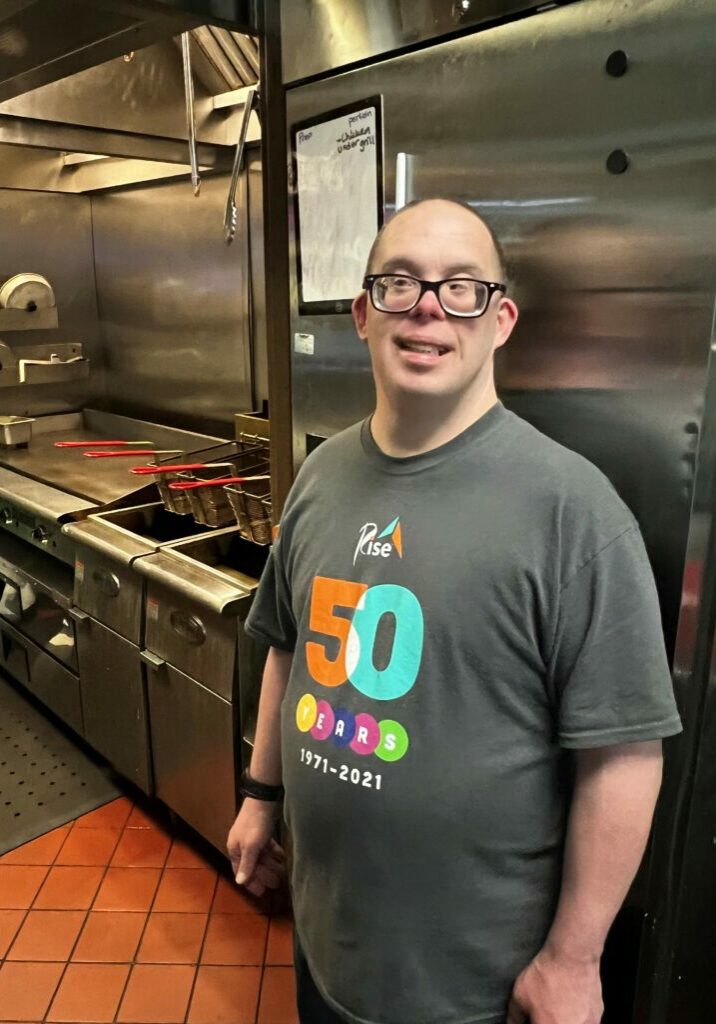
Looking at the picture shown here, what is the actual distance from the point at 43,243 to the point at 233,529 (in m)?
2.03

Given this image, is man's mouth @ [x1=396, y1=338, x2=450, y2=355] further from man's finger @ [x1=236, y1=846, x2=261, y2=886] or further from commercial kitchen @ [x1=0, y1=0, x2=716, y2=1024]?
Result: man's finger @ [x1=236, y1=846, x2=261, y2=886]

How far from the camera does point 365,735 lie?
0.92 metres

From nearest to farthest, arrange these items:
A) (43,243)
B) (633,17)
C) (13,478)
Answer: (633,17)
(13,478)
(43,243)

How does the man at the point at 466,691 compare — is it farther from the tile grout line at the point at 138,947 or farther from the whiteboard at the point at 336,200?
the tile grout line at the point at 138,947

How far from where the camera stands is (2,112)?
214cm

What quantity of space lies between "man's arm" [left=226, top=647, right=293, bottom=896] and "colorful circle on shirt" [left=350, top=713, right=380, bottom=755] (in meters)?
0.30

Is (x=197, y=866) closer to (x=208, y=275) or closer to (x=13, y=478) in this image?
(x=13, y=478)

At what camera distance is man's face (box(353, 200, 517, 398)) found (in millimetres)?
883

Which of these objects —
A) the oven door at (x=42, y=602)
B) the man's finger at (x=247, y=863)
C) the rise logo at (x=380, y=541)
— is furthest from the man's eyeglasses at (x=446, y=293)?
the oven door at (x=42, y=602)

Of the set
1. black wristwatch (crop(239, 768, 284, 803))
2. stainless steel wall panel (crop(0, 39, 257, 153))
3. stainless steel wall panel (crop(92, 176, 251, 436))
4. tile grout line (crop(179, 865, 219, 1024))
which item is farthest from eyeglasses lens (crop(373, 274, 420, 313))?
stainless steel wall panel (crop(92, 176, 251, 436))

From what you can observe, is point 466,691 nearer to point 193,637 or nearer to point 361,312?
point 361,312

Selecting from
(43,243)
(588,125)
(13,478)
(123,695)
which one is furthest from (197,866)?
(43,243)

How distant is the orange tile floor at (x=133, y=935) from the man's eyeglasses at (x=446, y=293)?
1.52 m

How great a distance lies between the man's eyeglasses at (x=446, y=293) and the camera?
2.91 feet
